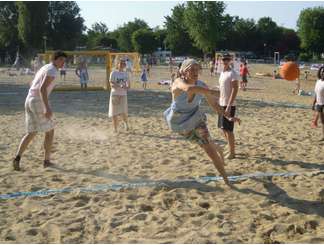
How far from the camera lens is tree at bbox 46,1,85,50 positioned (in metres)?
71.9

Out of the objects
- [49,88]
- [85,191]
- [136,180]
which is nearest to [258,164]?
[136,180]

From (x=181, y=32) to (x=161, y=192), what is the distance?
80918 millimetres

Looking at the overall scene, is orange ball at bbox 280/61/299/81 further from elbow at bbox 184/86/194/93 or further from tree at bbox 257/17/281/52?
tree at bbox 257/17/281/52

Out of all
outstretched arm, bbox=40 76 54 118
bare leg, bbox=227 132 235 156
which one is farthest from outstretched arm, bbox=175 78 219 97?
outstretched arm, bbox=40 76 54 118

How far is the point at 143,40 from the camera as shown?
316 feet

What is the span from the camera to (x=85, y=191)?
17.0ft

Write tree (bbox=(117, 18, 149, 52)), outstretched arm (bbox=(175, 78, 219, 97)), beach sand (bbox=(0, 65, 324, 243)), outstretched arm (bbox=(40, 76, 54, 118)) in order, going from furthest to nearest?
tree (bbox=(117, 18, 149, 52)) < outstretched arm (bbox=(40, 76, 54, 118)) < outstretched arm (bbox=(175, 78, 219, 97)) < beach sand (bbox=(0, 65, 324, 243))

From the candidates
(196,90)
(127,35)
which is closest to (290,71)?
(196,90)

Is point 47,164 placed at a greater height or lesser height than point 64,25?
A: lesser

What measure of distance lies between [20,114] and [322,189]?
29.1 feet

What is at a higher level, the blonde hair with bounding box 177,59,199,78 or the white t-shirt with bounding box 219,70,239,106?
the blonde hair with bounding box 177,59,199,78

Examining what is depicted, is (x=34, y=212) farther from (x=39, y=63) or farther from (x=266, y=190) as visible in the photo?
(x=39, y=63)

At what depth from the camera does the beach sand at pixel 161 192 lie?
4059 mm

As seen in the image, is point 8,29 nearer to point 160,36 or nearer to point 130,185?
point 160,36
